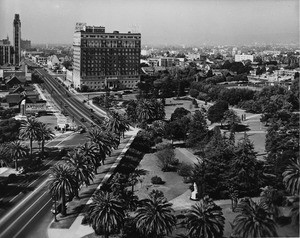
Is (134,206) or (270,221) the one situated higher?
(270,221)

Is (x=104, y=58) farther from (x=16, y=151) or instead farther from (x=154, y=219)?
(x=154, y=219)

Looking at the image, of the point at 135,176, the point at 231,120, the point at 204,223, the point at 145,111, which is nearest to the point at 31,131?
the point at 135,176

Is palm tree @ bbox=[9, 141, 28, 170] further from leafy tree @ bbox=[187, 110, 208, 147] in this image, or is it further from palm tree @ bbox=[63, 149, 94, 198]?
leafy tree @ bbox=[187, 110, 208, 147]

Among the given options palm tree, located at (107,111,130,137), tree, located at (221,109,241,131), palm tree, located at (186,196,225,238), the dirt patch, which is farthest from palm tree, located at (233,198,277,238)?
tree, located at (221,109,241,131)

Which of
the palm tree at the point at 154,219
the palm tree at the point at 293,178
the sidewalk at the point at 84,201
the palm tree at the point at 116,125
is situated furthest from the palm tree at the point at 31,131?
the palm tree at the point at 293,178

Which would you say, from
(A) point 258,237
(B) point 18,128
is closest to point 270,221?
(A) point 258,237

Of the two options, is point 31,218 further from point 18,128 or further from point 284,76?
point 284,76
